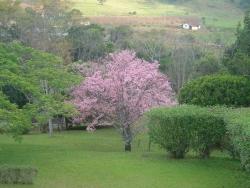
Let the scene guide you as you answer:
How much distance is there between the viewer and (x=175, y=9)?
139m

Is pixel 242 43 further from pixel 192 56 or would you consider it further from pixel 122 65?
pixel 192 56

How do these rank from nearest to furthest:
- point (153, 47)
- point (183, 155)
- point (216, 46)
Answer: point (183, 155) < point (153, 47) < point (216, 46)

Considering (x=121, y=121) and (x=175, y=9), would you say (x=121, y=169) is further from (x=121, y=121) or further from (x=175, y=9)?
(x=175, y=9)

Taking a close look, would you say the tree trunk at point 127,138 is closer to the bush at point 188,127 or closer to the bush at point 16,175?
the bush at point 188,127

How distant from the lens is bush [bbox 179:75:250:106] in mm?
31969

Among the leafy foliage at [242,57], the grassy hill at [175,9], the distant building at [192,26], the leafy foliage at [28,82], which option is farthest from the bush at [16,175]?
the grassy hill at [175,9]

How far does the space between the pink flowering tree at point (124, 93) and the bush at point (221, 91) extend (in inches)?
131

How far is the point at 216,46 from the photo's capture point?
327ft

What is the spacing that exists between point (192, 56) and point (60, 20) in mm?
20946

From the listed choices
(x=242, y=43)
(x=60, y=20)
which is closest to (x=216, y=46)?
(x=60, y=20)

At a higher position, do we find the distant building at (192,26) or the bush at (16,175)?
the bush at (16,175)

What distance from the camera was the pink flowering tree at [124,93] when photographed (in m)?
33.1

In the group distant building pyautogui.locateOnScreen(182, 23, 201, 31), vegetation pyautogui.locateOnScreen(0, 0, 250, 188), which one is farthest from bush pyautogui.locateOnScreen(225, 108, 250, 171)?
distant building pyautogui.locateOnScreen(182, 23, 201, 31)

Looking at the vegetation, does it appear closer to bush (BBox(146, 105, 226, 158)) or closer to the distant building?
bush (BBox(146, 105, 226, 158))
